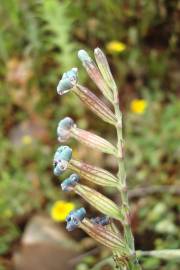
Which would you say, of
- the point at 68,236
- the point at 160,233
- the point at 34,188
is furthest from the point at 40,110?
the point at 160,233

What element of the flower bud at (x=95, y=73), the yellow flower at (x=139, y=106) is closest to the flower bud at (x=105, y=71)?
the flower bud at (x=95, y=73)

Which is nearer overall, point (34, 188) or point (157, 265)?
point (157, 265)

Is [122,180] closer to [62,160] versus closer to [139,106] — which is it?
[62,160]

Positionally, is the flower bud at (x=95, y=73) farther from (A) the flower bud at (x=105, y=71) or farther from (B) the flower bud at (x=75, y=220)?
(B) the flower bud at (x=75, y=220)

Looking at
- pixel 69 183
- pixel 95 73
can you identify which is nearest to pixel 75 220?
pixel 69 183

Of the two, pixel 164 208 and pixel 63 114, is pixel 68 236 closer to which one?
pixel 164 208

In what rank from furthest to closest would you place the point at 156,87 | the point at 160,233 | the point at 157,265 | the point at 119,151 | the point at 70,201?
the point at 156,87 → the point at 70,201 → the point at 160,233 → the point at 157,265 → the point at 119,151

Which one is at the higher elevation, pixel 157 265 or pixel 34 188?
pixel 34 188
